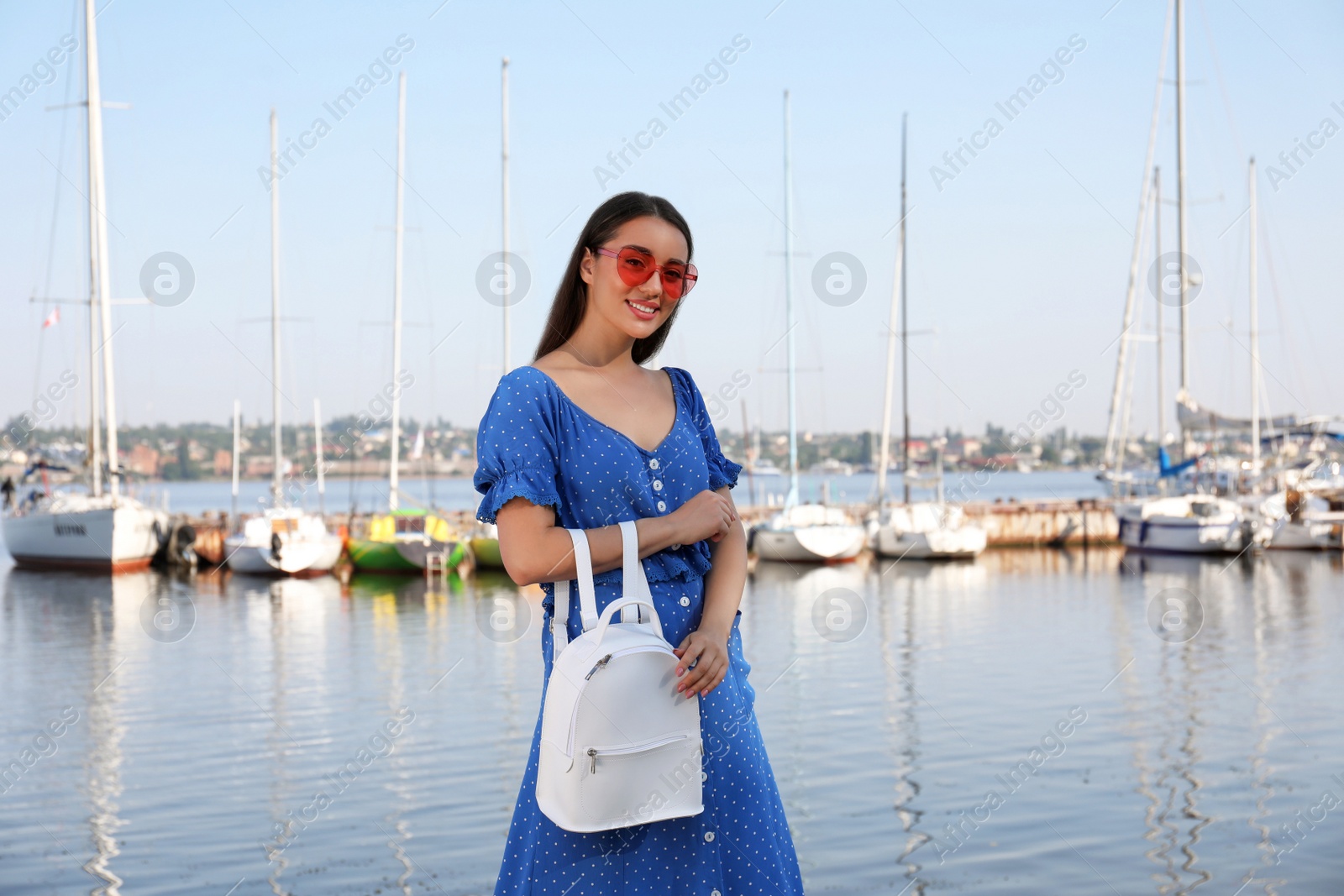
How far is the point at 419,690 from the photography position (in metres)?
13.5

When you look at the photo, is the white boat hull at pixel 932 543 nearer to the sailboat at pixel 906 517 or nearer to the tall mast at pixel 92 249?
the sailboat at pixel 906 517

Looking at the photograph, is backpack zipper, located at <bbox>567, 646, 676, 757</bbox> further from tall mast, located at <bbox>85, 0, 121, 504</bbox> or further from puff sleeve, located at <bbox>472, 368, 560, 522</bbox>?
tall mast, located at <bbox>85, 0, 121, 504</bbox>

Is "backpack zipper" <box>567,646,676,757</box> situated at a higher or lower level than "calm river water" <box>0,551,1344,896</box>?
higher

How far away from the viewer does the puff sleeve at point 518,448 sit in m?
2.13

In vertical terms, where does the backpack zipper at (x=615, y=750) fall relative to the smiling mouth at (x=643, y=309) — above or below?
below

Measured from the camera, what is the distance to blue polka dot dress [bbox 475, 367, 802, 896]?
85.2 inches

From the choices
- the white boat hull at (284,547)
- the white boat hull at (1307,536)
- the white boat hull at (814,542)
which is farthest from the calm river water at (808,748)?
the white boat hull at (1307,536)

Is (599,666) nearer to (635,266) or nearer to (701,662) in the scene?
(701,662)

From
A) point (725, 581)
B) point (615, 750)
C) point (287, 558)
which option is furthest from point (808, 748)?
point (287, 558)

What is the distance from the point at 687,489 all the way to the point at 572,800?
0.59m

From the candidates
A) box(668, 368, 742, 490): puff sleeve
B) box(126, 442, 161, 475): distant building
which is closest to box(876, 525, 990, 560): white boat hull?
box(126, 442, 161, 475): distant building

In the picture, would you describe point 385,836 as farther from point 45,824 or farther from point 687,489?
point 687,489

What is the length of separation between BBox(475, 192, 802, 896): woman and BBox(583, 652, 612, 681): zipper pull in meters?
0.15

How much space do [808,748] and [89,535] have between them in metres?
29.8
